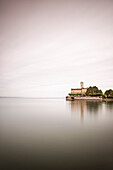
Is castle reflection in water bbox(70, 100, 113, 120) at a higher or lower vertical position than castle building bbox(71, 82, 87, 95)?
lower

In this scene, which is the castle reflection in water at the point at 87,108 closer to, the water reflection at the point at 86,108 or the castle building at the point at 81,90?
the water reflection at the point at 86,108

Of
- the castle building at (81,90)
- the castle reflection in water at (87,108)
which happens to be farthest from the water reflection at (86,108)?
the castle building at (81,90)

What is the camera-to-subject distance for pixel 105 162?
3.95 m

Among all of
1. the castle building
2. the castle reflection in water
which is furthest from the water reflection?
the castle building

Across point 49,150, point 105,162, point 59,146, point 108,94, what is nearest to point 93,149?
point 105,162

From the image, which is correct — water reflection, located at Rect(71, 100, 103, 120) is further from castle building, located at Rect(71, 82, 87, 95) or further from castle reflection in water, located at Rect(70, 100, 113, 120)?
castle building, located at Rect(71, 82, 87, 95)

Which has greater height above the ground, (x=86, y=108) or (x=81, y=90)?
(x=81, y=90)

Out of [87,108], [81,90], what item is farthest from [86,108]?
[81,90]

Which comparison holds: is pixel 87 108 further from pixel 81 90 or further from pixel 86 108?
pixel 81 90

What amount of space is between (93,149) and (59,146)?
170 centimetres

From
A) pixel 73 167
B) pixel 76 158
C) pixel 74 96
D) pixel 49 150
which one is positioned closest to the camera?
pixel 73 167

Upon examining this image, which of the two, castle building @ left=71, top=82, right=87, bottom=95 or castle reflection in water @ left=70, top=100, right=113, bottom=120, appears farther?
castle building @ left=71, top=82, right=87, bottom=95

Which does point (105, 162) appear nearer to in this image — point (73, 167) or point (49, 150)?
point (73, 167)

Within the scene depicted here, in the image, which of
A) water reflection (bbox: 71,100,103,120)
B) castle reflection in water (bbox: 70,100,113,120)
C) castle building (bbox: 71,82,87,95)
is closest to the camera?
castle reflection in water (bbox: 70,100,113,120)
